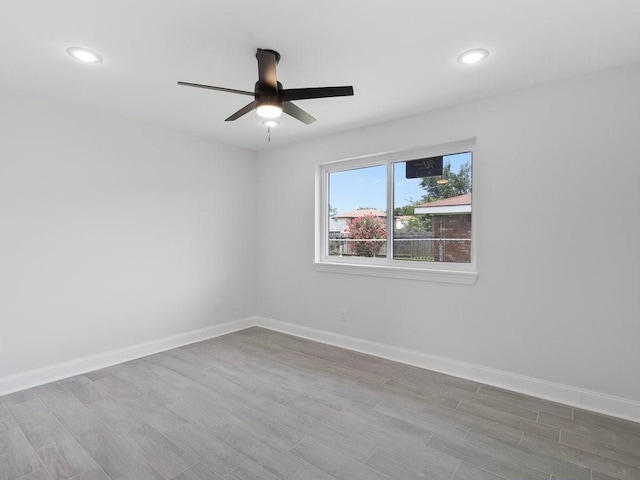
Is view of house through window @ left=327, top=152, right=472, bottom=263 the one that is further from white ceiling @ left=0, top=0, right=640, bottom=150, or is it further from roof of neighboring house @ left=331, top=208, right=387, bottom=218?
white ceiling @ left=0, top=0, right=640, bottom=150

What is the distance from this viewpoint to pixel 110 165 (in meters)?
3.27

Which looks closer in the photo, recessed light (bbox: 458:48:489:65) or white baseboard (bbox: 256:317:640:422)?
recessed light (bbox: 458:48:489:65)

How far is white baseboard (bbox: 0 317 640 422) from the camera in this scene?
2414 millimetres

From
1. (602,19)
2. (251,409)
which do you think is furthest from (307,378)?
(602,19)

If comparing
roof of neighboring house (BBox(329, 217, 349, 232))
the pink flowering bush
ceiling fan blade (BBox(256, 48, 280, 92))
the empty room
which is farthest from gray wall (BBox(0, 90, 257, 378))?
ceiling fan blade (BBox(256, 48, 280, 92))

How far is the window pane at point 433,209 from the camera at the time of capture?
3146 millimetres

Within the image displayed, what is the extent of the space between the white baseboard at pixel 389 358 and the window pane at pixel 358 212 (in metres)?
1.02

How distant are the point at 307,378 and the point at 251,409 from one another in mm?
655

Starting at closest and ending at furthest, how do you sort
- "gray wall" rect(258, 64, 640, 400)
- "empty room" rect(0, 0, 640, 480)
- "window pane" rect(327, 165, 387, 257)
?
"empty room" rect(0, 0, 640, 480), "gray wall" rect(258, 64, 640, 400), "window pane" rect(327, 165, 387, 257)

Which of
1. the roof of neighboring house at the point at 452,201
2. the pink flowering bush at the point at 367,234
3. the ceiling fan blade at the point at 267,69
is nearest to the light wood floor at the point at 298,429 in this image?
the pink flowering bush at the point at 367,234

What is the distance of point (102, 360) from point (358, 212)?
3012 mm

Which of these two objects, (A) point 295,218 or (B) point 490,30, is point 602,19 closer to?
(B) point 490,30

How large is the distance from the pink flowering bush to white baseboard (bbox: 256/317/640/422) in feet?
3.25

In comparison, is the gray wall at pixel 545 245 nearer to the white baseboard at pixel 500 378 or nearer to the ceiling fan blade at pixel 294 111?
the white baseboard at pixel 500 378
